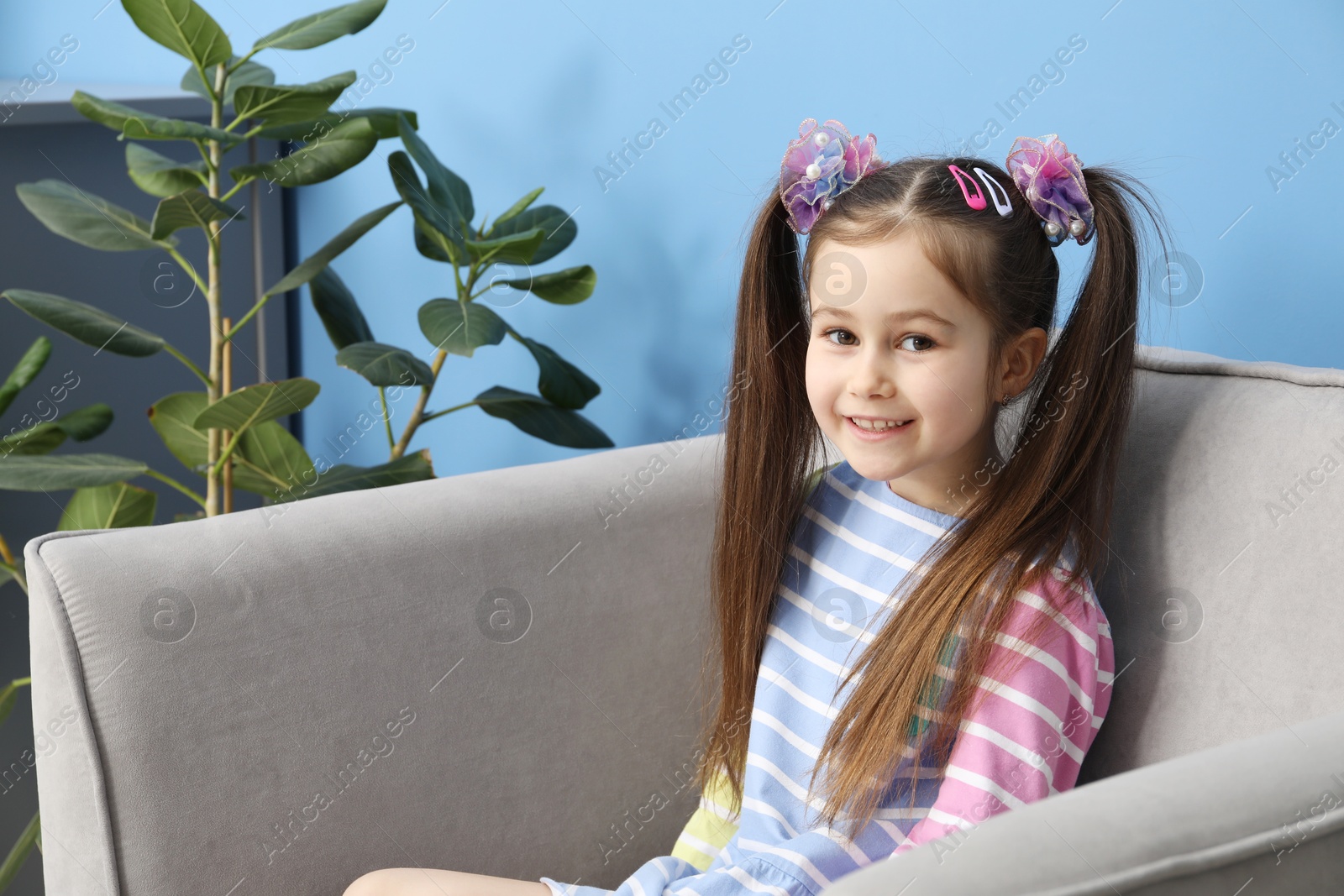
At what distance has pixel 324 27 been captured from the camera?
4.84 feet

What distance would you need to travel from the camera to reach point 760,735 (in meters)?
0.96

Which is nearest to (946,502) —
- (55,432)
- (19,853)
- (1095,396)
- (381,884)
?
(1095,396)

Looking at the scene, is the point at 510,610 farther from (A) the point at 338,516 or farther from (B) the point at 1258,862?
(B) the point at 1258,862

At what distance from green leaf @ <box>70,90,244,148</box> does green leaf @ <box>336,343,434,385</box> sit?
29 cm

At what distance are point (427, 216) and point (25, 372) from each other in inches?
23.1

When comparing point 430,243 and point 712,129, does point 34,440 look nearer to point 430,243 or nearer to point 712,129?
point 430,243

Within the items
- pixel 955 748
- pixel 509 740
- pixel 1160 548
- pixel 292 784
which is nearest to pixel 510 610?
pixel 509 740

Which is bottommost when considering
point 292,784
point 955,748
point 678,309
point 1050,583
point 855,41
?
point 292,784

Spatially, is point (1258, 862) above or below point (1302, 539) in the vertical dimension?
below

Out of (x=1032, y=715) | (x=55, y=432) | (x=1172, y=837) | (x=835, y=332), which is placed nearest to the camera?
(x=1172, y=837)

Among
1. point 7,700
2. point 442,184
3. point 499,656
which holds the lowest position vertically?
point 7,700

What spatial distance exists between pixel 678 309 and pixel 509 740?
731 mm

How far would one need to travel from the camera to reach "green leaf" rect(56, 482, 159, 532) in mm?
1644

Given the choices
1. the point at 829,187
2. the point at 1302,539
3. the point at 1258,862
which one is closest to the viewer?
the point at 1258,862
